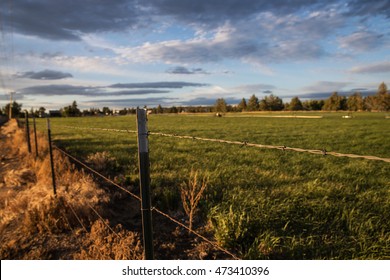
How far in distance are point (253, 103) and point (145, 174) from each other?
492ft

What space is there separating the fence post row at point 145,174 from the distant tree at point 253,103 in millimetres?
147371

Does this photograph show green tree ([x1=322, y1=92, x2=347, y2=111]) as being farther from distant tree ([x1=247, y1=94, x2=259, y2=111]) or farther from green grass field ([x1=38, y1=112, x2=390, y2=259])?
green grass field ([x1=38, y1=112, x2=390, y2=259])

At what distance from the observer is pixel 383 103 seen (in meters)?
101

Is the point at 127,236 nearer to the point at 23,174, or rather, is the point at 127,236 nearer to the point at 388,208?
the point at 388,208

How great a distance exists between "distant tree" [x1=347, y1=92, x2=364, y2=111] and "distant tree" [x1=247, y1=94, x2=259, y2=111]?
42491 mm

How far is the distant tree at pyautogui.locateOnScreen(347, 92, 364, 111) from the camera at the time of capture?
363 ft

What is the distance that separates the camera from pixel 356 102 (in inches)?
4437

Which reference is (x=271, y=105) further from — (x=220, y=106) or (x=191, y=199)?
(x=191, y=199)

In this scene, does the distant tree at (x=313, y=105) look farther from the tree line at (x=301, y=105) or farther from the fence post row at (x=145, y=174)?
the fence post row at (x=145, y=174)

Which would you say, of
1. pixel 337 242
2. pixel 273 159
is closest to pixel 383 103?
pixel 273 159

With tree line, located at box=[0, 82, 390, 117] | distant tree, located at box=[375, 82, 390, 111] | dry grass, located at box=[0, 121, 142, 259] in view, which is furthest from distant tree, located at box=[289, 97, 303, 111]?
dry grass, located at box=[0, 121, 142, 259]

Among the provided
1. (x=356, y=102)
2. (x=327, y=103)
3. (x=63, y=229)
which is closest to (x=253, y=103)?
(x=327, y=103)

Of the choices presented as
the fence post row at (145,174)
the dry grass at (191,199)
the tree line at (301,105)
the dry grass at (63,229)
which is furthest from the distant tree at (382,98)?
the fence post row at (145,174)

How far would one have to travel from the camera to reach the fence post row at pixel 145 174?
2.61m
